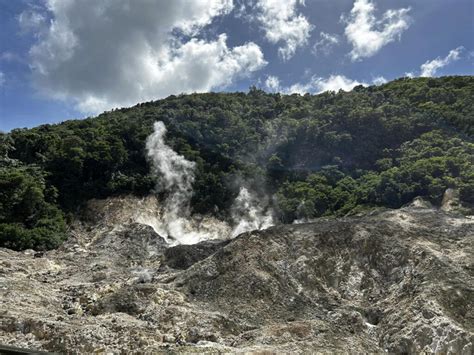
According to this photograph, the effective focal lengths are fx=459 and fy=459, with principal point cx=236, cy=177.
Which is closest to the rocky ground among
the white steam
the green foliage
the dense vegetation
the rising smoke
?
the green foliage

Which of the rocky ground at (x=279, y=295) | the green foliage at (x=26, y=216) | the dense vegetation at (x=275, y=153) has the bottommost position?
the rocky ground at (x=279, y=295)

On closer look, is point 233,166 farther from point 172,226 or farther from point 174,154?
point 172,226

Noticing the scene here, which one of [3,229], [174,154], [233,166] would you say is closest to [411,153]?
[233,166]

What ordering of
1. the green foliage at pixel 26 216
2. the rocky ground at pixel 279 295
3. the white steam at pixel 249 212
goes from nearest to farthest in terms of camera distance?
the rocky ground at pixel 279 295
the green foliage at pixel 26 216
the white steam at pixel 249 212

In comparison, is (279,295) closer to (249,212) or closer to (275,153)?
(249,212)

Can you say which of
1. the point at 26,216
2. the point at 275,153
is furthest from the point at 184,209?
the point at 275,153

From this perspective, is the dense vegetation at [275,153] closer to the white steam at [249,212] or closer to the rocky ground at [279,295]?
the white steam at [249,212]

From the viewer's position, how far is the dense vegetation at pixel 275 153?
5591cm

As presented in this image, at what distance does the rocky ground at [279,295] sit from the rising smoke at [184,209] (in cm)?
2341

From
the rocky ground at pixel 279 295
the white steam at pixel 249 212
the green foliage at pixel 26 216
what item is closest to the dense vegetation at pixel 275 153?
the green foliage at pixel 26 216

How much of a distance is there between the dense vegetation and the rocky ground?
18.9 meters

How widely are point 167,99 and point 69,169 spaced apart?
44.8m

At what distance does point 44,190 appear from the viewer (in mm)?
52000

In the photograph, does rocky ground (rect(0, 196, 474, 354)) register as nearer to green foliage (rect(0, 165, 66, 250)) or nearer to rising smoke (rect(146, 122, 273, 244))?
green foliage (rect(0, 165, 66, 250))
